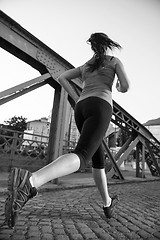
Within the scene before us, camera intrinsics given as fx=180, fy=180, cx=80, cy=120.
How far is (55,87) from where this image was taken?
4.65 metres

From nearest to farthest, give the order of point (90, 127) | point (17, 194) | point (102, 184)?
1. point (17, 194)
2. point (90, 127)
3. point (102, 184)

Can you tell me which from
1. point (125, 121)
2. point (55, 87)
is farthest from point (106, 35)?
point (125, 121)

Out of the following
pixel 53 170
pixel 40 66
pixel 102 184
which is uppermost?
pixel 40 66

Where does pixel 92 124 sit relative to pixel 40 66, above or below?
below

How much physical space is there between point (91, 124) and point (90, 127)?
0.11 feet

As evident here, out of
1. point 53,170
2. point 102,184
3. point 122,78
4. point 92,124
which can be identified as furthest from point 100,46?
point 102,184

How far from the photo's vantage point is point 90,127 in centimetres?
153

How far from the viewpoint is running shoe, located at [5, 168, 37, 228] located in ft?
4.06

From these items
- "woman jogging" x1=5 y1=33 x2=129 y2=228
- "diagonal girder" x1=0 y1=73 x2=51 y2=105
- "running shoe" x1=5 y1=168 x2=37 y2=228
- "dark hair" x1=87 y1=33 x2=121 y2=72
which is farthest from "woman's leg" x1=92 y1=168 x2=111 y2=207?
"diagonal girder" x1=0 y1=73 x2=51 y2=105

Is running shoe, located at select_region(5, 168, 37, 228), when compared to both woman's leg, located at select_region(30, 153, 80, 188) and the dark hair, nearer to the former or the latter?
woman's leg, located at select_region(30, 153, 80, 188)

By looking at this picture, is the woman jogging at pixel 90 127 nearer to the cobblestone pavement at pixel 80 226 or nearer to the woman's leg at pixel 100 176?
the woman's leg at pixel 100 176

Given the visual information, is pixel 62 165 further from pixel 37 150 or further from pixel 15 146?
pixel 37 150

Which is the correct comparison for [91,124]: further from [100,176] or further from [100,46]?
[100,46]

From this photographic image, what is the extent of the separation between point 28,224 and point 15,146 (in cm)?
689
